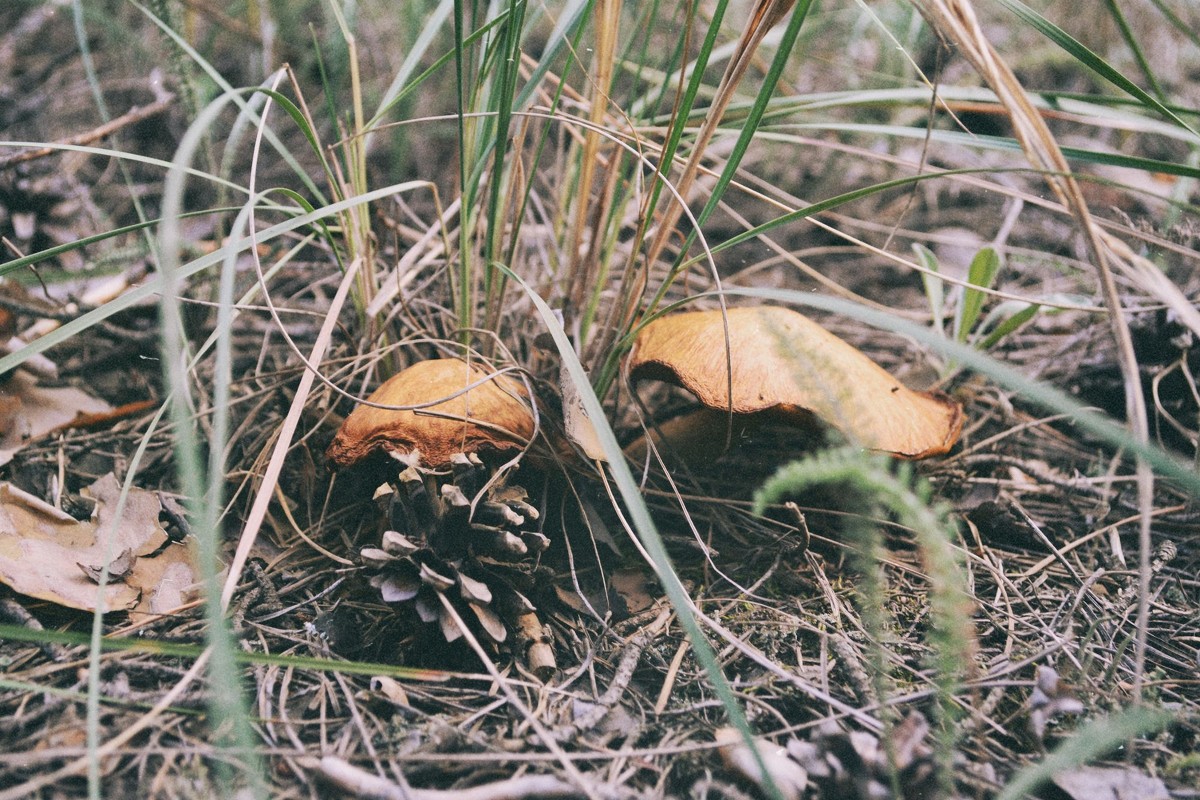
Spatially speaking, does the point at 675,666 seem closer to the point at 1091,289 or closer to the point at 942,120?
the point at 1091,289

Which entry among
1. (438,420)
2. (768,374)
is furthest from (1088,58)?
(438,420)

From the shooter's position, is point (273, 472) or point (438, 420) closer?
point (273, 472)

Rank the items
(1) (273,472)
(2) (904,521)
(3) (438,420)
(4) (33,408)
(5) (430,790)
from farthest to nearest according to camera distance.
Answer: (4) (33,408), (3) (438,420), (1) (273,472), (5) (430,790), (2) (904,521)

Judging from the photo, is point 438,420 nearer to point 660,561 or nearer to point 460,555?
point 460,555

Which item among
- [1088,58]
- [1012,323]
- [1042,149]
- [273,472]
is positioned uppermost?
[1088,58]

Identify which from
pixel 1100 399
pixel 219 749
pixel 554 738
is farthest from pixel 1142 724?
pixel 1100 399

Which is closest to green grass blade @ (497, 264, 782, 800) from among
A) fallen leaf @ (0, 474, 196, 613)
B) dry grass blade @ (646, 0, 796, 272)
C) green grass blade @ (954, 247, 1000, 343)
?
dry grass blade @ (646, 0, 796, 272)

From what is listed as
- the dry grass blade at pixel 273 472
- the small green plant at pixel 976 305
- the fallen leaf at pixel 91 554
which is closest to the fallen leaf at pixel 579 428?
the dry grass blade at pixel 273 472

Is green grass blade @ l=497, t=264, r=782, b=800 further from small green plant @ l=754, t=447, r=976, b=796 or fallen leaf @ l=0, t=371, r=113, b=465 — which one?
fallen leaf @ l=0, t=371, r=113, b=465
